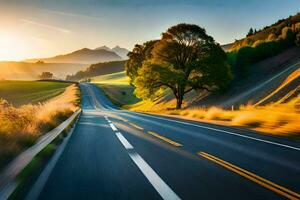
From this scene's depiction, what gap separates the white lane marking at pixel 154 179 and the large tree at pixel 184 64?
36.3 metres

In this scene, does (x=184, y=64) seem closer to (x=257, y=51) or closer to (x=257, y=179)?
(x=257, y=51)

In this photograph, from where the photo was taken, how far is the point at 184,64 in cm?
4759

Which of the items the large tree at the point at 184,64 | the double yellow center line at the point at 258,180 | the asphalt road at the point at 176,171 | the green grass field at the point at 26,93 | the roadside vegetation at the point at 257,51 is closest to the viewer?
the double yellow center line at the point at 258,180

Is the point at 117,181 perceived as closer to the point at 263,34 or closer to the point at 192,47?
the point at 192,47

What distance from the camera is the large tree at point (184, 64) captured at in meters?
45.3

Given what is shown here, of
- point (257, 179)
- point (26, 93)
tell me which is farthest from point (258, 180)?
point (26, 93)

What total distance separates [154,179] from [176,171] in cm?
82

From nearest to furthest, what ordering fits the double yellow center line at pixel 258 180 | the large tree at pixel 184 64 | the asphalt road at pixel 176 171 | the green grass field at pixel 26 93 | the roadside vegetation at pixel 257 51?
the double yellow center line at pixel 258 180
the asphalt road at pixel 176 171
the large tree at pixel 184 64
the roadside vegetation at pixel 257 51
the green grass field at pixel 26 93

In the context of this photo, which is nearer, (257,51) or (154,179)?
(154,179)

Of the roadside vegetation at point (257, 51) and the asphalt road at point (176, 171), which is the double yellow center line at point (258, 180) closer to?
the asphalt road at point (176, 171)

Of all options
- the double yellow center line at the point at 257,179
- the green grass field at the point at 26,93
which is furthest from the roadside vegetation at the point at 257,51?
→ the double yellow center line at the point at 257,179

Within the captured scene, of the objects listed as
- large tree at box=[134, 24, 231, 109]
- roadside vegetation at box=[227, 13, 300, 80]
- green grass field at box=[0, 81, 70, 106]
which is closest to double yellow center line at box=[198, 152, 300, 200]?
large tree at box=[134, 24, 231, 109]

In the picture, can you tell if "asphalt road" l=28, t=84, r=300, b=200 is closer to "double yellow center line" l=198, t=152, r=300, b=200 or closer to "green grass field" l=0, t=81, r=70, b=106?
"double yellow center line" l=198, t=152, r=300, b=200

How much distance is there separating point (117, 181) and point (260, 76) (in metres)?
54.4
